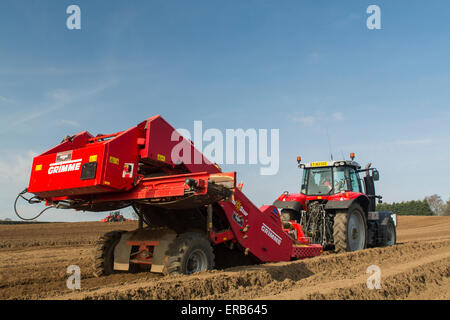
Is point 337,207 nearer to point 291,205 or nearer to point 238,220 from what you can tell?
point 291,205

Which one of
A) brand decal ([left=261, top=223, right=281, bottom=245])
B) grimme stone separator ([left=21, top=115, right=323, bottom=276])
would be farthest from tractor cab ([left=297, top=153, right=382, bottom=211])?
grimme stone separator ([left=21, top=115, right=323, bottom=276])

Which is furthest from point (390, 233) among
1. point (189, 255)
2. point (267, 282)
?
point (189, 255)

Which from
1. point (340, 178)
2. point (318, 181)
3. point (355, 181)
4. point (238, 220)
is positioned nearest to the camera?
point (238, 220)

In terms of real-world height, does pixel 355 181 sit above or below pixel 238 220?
above

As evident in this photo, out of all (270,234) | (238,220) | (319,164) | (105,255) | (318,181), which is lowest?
(105,255)

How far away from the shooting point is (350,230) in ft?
28.5

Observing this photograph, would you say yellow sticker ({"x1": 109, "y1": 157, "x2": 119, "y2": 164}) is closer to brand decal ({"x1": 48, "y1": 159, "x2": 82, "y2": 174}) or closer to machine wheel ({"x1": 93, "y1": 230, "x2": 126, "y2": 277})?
brand decal ({"x1": 48, "y1": 159, "x2": 82, "y2": 174})

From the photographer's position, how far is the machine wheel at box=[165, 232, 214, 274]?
487 centimetres

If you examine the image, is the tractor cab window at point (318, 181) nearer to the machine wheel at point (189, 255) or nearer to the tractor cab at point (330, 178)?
the tractor cab at point (330, 178)

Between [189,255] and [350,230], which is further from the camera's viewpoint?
[350,230]

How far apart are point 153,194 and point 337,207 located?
4969 mm

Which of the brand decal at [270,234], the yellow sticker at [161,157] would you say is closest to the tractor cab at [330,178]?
the brand decal at [270,234]

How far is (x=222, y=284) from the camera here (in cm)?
436
